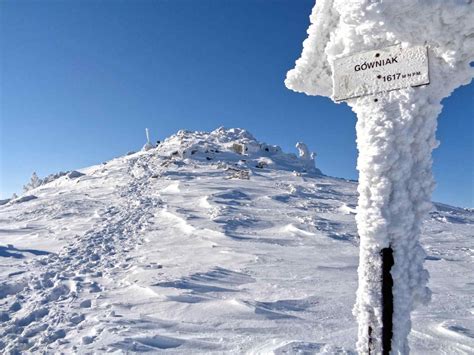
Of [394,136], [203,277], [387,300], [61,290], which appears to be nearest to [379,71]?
[394,136]

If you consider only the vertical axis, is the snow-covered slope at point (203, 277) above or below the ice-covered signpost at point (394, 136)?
below

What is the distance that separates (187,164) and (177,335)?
2146cm

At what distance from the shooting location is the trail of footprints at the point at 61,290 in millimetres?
3961

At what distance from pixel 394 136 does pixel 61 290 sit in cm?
535

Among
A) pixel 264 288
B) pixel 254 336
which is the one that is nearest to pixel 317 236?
pixel 264 288

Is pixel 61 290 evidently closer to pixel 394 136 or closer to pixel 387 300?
pixel 387 300

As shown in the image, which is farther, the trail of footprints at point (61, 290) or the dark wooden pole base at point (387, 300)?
the trail of footprints at point (61, 290)

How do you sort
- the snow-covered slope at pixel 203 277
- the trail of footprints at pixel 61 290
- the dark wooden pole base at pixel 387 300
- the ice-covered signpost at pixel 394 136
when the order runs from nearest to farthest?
the ice-covered signpost at pixel 394 136
the dark wooden pole base at pixel 387 300
the snow-covered slope at pixel 203 277
the trail of footprints at pixel 61 290

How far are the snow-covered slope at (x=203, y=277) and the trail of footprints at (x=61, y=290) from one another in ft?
0.08

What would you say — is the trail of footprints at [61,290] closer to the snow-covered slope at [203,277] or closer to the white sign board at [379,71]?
the snow-covered slope at [203,277]

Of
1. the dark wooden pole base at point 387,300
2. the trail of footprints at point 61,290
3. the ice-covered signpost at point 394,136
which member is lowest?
the trail of footprints at point 61,290

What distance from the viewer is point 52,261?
7.11 meters

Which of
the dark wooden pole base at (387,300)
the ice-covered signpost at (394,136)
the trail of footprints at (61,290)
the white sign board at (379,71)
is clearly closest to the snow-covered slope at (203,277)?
the trail of footprints at (61,290)

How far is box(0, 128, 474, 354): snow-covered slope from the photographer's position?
3760 millimetres
